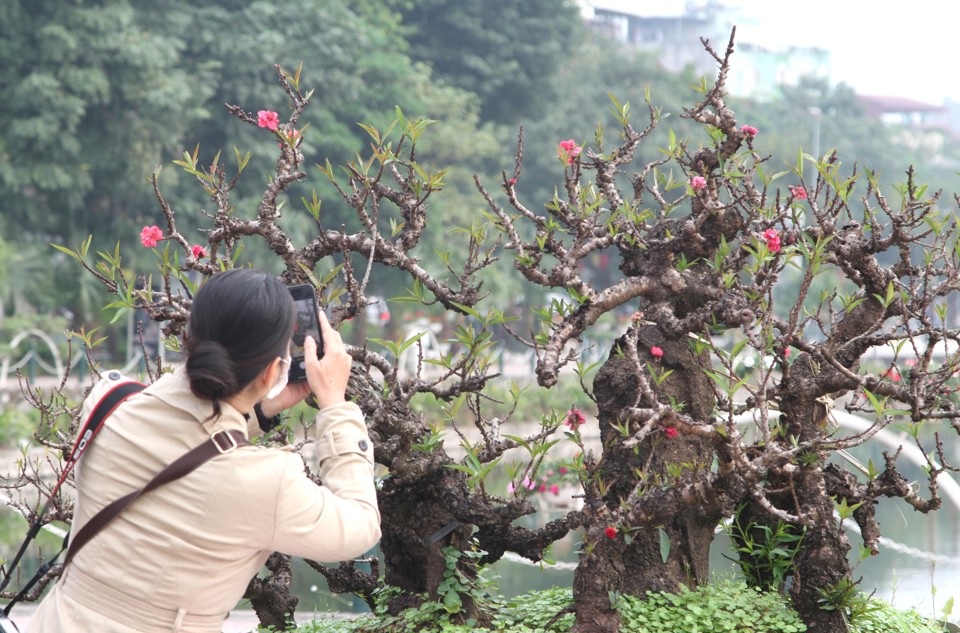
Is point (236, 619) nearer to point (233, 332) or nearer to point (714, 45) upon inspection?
point (233, 332)

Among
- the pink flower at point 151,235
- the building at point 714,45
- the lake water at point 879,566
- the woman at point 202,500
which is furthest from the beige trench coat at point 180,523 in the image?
the building at point 714,45

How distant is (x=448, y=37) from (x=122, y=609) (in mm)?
24226

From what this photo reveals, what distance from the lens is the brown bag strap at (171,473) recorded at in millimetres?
1600

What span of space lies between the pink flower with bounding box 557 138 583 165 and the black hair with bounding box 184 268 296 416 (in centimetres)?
153

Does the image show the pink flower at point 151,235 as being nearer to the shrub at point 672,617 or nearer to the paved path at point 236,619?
the shrub at point 672,617

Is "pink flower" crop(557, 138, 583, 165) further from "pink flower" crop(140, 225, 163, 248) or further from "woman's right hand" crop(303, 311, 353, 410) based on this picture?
"woman's right hand" crop(303, 311, 353, 410)

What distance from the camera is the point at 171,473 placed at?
62.9 inches

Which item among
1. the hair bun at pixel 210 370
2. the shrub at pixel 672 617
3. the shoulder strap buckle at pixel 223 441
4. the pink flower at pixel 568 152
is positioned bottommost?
the shrub at pixel 672 617

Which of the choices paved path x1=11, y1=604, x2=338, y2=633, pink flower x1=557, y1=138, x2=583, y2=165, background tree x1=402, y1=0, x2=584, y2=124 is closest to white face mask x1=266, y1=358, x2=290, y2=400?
pink flower x1=557, y1=138, x2=583, y2=165

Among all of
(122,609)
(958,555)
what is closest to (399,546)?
(122,609)

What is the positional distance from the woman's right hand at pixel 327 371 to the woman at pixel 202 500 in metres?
0.10

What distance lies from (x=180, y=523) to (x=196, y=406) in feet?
0.60

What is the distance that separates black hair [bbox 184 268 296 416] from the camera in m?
1.63

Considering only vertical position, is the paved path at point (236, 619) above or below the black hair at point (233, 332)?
below
